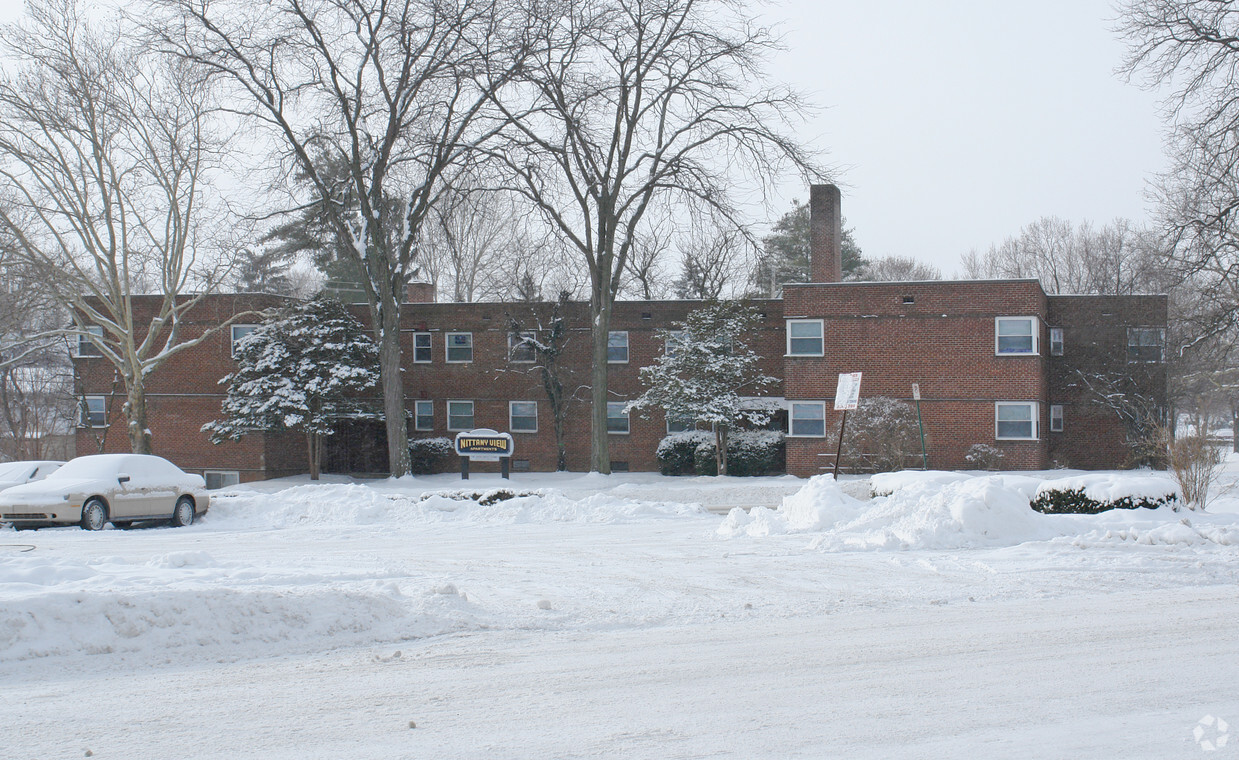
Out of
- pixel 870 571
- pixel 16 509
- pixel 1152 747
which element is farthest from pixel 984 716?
pixel 16 509

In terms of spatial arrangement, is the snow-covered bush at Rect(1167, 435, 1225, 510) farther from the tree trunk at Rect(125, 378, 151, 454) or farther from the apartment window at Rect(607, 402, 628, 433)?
the tree trunk at Rect(125, 378, 151, 454)

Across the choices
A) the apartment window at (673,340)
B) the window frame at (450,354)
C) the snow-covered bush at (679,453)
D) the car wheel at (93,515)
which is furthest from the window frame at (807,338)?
the car wheel at (93,515)

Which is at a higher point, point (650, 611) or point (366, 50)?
point (366, 50)

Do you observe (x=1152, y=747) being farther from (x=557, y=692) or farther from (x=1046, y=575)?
(x=1046, y=575)

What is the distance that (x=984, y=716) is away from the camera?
18.8 feet

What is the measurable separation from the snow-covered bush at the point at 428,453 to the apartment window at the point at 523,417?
98.0 inches

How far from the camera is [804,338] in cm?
2994

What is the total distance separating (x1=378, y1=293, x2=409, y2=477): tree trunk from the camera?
94.3 feet

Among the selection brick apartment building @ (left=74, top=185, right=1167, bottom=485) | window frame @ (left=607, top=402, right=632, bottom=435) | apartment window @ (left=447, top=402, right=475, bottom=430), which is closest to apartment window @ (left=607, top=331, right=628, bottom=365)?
brick apartment building @ (left=74, top=185, right=1167, bottom=485)

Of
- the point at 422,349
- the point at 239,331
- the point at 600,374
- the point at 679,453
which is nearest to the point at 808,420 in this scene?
the point at 679,453

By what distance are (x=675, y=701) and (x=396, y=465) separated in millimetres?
23992

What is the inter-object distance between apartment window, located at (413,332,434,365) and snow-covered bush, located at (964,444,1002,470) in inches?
784

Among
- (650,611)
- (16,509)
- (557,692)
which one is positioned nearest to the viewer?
(557,692)

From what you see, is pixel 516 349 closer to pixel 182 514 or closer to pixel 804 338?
pixel 804 338
